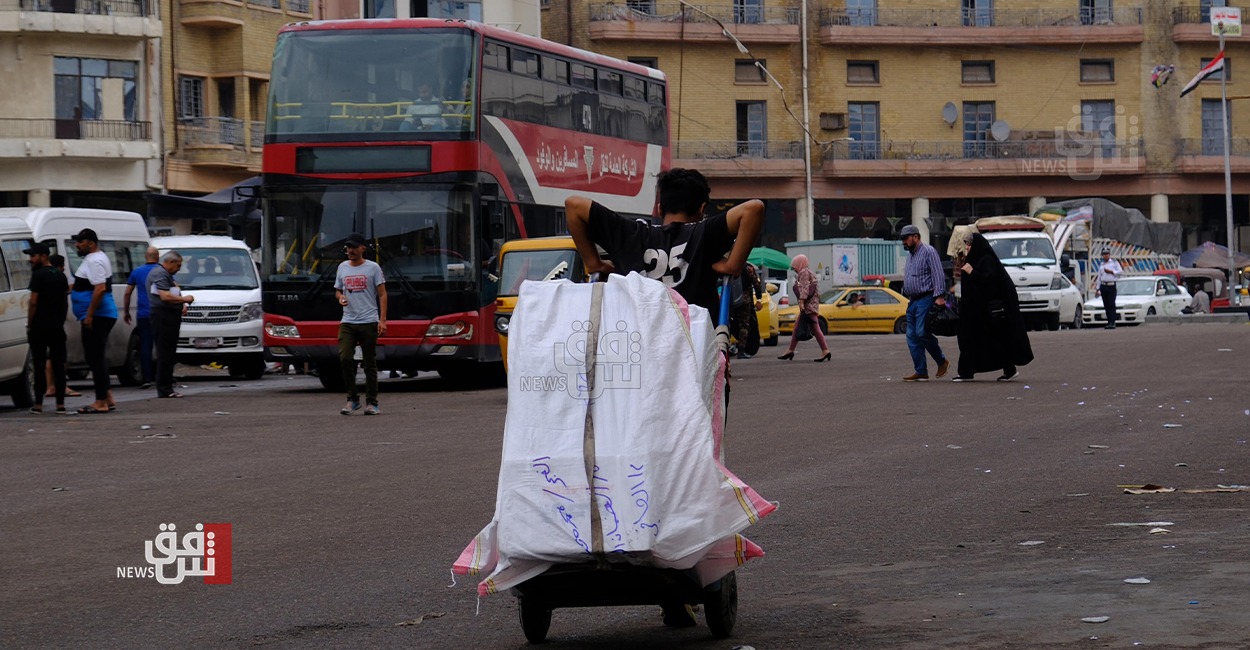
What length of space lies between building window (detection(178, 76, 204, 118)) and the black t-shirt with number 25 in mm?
42501

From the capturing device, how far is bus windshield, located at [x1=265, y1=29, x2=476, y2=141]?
74.9ft

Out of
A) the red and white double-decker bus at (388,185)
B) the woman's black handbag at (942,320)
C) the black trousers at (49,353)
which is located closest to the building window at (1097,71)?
the red and white double-decker bus at (388,185)

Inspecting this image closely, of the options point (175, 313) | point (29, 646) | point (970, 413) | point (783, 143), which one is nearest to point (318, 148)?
point (175, 313)

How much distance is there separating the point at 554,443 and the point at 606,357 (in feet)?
1.07

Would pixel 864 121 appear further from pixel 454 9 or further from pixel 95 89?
pixel 95 89

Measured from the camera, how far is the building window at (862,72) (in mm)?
66438

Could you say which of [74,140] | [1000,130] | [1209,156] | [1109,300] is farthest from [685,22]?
[74,140]

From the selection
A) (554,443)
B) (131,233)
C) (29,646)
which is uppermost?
(131,233)

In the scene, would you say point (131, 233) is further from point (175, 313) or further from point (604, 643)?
point (604, 643)

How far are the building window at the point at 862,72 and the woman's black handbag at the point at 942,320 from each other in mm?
46478

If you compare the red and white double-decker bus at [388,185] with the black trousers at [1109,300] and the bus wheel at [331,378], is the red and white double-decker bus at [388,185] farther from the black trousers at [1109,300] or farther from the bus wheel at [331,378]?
the black trousers at [1109,300]

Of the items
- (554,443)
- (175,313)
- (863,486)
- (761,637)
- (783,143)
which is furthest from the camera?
(783,143)

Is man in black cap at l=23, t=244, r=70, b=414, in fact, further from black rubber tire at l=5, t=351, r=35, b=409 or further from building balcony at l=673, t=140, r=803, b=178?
building balcony at l=673, t=140, r=803, b=178

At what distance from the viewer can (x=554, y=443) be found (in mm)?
5672
